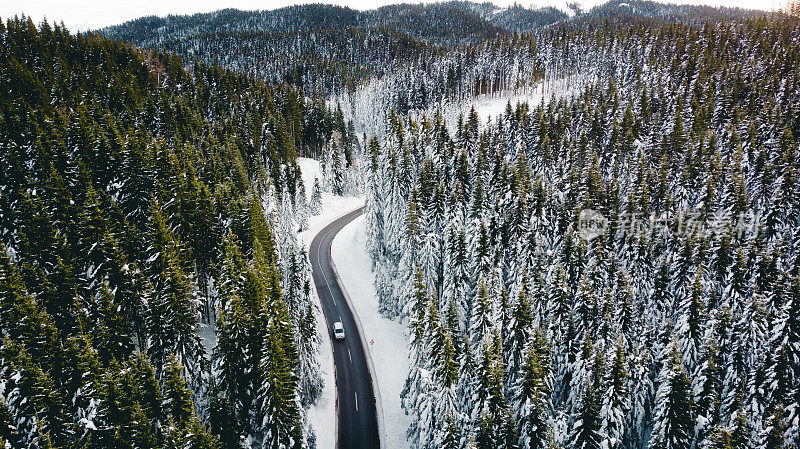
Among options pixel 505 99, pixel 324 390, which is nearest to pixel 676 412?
pixel 324 390

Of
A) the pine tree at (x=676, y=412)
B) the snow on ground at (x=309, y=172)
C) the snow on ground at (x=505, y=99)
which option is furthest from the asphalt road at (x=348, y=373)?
the snow on ground at (x=505, y=99)

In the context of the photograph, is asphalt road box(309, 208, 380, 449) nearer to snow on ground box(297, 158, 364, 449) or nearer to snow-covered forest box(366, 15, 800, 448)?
snow on ground box(297, 158, 364, 449)

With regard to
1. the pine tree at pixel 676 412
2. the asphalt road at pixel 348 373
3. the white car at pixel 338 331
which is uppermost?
the pine tree at pixel 676 412

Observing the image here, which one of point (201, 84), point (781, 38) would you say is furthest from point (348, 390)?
point (781, 38)

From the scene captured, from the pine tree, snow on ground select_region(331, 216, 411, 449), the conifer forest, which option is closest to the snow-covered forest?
the pine tree

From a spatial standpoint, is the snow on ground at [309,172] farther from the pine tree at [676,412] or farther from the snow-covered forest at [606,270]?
the pine tree at [676,412]

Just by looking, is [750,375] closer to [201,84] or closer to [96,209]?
[96,209]
